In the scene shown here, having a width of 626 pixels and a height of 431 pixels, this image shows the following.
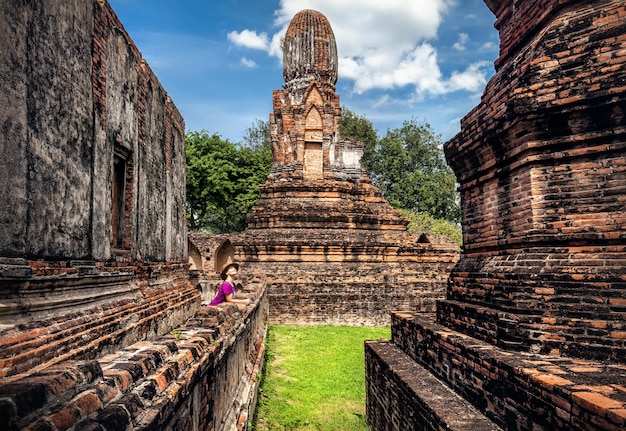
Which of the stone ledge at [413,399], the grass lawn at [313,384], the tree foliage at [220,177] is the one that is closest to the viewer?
the stone ledge at [413,399]

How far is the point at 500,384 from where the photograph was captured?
353cm

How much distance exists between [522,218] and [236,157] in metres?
25.7

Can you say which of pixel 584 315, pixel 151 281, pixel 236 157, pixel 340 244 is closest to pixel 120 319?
pixel 151 281

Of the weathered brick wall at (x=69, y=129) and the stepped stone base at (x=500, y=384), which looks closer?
the stepped stone base at (x=500, y=384)

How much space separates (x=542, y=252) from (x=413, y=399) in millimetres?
1820

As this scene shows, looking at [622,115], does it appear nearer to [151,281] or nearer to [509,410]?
[509,410]

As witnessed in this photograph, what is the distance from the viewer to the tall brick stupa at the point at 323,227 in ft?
42.4

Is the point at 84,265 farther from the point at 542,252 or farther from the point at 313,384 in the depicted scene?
the point at 542,252

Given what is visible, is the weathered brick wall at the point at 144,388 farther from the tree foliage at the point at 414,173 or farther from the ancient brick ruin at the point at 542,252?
the tree foliage at the point at 414,173

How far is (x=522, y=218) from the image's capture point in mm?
4410

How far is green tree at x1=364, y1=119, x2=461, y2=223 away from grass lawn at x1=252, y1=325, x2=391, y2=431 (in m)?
25.2

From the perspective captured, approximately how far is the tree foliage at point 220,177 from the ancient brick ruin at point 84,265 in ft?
68.0

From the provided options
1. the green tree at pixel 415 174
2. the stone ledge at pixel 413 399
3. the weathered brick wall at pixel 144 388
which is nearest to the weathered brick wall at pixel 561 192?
the stone ledge at pixel 413 399

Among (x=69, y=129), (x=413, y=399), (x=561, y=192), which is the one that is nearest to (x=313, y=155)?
(x=69, y=129)
